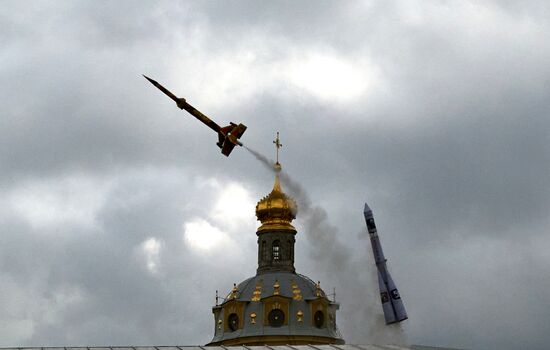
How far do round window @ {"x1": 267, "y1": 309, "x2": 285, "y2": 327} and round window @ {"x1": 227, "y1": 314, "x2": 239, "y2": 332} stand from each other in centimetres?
419

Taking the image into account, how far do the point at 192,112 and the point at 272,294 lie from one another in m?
28.6

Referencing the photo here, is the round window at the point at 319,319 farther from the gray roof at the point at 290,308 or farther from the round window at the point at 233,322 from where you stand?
the round window at the point at 233,322

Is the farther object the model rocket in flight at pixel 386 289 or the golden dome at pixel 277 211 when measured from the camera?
the golden dome at pixel 277 211

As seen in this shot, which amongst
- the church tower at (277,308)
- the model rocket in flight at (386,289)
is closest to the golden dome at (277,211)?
the church tower at (277,308)

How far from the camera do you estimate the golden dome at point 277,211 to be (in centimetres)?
13500

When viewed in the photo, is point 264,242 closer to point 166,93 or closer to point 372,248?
point 372,248

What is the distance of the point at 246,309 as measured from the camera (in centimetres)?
12569

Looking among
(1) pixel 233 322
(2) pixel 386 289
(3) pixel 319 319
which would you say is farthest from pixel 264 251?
(2) pixel 386 289

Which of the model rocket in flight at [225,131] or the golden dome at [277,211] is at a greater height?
the golden dome at [277,211]

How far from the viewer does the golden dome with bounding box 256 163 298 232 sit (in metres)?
135

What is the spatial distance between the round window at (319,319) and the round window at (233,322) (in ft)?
28.3

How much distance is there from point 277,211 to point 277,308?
1499 centimetres

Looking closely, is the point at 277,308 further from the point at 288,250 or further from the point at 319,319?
the point at 288,250

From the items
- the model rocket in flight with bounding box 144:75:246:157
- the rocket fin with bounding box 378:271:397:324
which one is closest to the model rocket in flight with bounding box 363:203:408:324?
the rocket fin with bounding box 378:271:397:324
